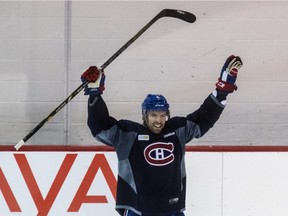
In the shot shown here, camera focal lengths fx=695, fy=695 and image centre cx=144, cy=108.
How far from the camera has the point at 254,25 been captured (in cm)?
376

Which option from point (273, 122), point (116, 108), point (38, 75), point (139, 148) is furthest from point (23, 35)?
point (273, 122)

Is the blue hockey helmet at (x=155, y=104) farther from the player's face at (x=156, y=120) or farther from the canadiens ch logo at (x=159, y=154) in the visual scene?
the canadiens ch logo at (x=159, y=154)

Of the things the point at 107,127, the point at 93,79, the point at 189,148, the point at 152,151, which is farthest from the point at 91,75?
the point at 189,148

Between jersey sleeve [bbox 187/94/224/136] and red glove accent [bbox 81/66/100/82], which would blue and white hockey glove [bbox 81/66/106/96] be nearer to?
red glove accent [bbox 81/66/100/82]

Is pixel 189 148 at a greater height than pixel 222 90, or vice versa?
pixel 222 90

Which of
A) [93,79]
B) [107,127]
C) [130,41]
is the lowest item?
[107,127]

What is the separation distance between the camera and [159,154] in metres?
2.98

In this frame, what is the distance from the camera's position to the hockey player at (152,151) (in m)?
2.95

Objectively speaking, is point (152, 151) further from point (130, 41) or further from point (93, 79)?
point (130, 41)

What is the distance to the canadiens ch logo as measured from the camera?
296 centimetres

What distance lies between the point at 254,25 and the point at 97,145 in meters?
1.07

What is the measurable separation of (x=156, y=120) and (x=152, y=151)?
136 mm

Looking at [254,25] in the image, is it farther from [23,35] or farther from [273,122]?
[23,35]

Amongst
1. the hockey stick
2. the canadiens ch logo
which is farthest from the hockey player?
the hockey stick
